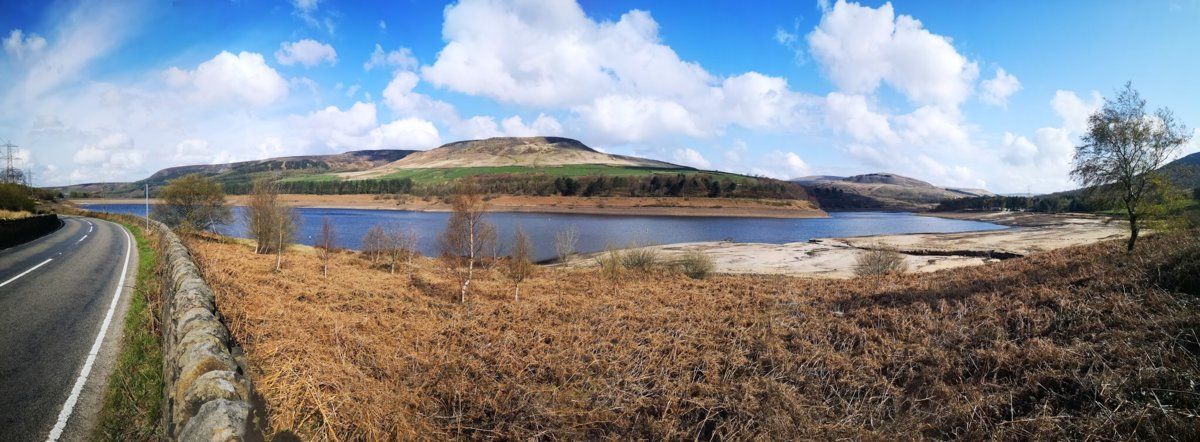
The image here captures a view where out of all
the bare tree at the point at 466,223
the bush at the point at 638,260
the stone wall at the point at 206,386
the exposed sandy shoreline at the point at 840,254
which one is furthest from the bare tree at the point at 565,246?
the stone wall at the point at 206,386

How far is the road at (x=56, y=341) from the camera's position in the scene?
570cm

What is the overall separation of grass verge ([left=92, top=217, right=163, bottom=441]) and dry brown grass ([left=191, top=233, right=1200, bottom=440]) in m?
1.20

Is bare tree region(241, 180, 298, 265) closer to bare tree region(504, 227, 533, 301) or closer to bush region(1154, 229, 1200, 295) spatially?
bare tree region(504, 227, 533, 301)

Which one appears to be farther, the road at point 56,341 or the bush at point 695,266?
the bush at point 695,266

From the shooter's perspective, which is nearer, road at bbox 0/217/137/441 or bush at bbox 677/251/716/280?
road at bbox 0/217/137/441

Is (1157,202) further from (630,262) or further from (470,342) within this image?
(470,342)

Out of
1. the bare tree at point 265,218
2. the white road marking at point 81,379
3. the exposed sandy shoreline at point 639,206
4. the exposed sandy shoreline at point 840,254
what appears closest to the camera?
the white road marking at point 81,379

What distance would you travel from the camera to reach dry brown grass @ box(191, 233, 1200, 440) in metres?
4.47

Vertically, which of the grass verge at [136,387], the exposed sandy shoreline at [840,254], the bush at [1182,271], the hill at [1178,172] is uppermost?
the hill at [1178,172]

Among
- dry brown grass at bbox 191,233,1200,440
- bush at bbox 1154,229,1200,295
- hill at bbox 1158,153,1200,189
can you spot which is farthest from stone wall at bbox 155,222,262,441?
hill at bbox 1158,153,1200,189

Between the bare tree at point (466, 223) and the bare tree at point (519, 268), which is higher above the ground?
the bare tree at point (466, 223)

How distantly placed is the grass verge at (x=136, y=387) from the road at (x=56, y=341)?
0.47 feet

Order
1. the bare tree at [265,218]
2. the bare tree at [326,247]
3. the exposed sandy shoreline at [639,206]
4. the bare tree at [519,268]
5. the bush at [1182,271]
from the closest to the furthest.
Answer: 1. the bush at [1182,271]
2. the bare tree at [519,268]
3. the bare tree at [326,247]
4. the bare tree at [265,218]
5. the exposed sandy shoreline at [639,206]

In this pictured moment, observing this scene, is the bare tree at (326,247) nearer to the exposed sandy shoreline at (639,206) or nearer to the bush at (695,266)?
the bush at (695,266)
